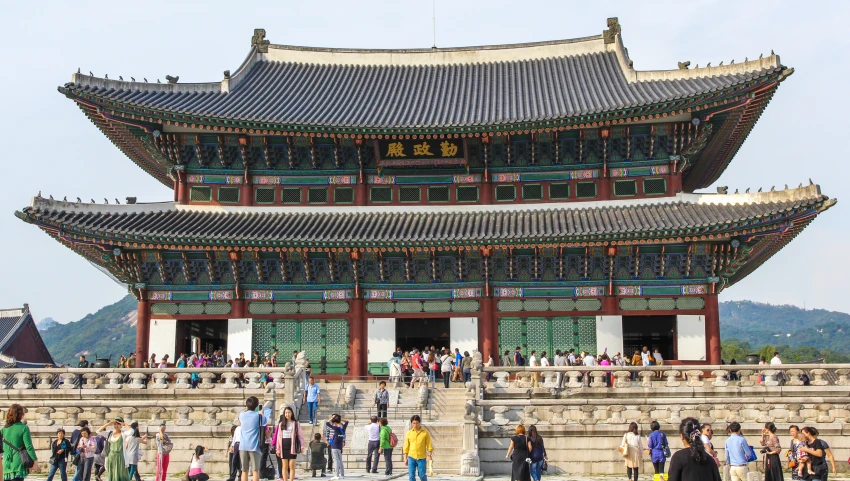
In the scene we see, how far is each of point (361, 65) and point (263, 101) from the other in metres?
7.33

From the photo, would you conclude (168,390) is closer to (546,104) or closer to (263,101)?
(263,101)

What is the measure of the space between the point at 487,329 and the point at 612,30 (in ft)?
56.0

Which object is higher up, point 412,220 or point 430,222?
point 412,220

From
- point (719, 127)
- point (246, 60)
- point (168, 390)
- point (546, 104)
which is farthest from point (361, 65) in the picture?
point (168, 390)

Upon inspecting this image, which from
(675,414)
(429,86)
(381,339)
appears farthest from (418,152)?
(675,414)

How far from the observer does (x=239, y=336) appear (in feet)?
108

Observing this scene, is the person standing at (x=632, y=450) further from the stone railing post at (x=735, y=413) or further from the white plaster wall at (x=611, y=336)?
the white plaster wall at (x=611, y=336)

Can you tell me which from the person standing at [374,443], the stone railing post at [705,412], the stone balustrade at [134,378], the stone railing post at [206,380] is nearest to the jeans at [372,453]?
the person standing at [374,443]

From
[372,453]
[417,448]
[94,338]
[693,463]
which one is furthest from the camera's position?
[94,338]

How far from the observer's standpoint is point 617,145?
33.2 m

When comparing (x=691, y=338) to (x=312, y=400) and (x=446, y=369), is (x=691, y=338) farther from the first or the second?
(x=312, y=400)

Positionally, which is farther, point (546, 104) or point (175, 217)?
point (546, 104)

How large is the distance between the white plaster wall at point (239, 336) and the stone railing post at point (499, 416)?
12.3m

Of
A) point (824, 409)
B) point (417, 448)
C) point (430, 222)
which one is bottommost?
point (417, 448)
